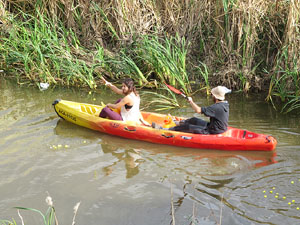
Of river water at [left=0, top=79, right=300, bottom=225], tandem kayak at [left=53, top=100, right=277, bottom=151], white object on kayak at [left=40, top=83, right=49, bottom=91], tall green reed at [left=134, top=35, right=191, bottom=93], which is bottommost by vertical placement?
river water at [left=0, top=79, right=300, bottom=225]

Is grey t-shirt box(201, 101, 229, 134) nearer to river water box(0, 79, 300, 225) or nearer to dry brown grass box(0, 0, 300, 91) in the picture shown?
river water box(0, 79, 300, 225)

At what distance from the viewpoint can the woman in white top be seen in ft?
23.6

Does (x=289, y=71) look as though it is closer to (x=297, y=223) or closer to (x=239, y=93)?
(x=239, y=93)

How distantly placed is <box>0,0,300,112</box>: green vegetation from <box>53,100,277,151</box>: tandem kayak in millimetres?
1812

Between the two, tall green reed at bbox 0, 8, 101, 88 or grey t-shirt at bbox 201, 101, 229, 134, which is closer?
grey t-shirt at bbox 201, 101, 229, 134

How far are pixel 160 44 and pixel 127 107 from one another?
2.73 metres

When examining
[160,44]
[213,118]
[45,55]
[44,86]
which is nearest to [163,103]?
[160,44]

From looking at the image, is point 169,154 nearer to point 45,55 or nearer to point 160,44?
point 160,44

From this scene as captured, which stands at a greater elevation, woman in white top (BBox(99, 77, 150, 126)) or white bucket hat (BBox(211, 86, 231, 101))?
white bucket hat (BBox(211, 86, 231, 101))

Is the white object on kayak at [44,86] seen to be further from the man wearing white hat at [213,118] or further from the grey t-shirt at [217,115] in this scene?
the grey t-shirt at [217,115]

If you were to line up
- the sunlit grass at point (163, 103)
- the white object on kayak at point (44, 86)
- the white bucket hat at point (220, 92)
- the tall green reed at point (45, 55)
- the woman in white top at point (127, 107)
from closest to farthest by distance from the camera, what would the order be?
the white bucket hat at point (220, 92), the woman in white top at point (127, 107), the sunlit grass at point (163, 103), the white object on kayak at point (44, 86), the tall green reed at point (45, 55)

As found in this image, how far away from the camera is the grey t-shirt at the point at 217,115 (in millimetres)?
6461

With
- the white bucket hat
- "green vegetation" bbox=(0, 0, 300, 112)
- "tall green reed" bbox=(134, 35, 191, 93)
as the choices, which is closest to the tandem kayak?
the white bucket hat

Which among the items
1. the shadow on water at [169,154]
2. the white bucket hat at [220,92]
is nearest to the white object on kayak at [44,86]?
the shadow on water at [169,154]
